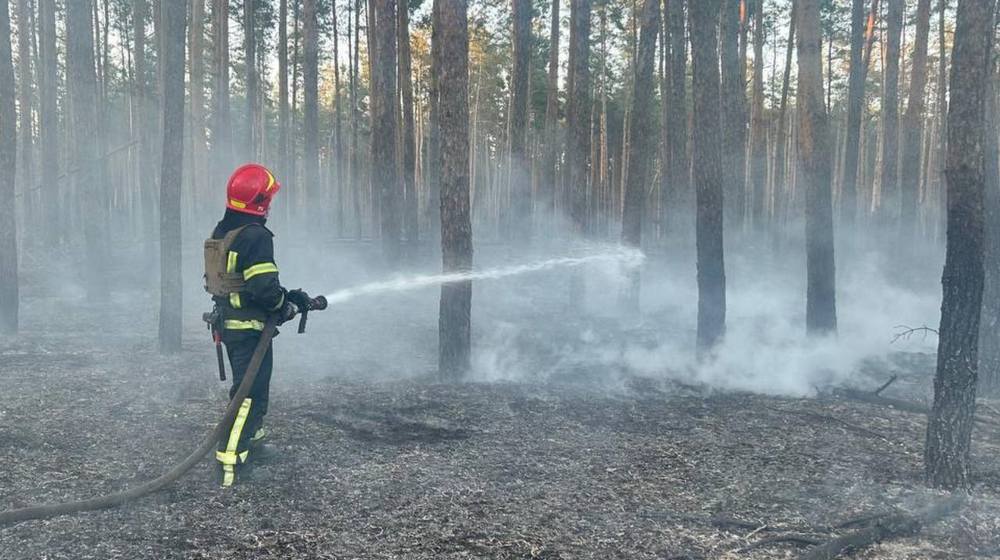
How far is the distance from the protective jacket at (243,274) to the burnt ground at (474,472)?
1.21m

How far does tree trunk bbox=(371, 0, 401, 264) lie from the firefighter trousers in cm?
1006

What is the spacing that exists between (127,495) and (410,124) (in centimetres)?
1603

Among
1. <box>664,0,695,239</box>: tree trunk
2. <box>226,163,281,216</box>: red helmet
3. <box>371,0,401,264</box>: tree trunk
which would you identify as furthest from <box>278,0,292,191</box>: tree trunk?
<box>226,163,281,216</box>: red helmet

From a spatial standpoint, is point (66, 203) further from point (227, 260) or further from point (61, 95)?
point (227, 260)

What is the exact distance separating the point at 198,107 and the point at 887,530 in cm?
2286

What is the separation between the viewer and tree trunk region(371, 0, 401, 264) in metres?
13.4

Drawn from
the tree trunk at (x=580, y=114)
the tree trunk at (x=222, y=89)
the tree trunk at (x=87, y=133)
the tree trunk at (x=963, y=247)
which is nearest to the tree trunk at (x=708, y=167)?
the tree trunk at (x=963, y=247)

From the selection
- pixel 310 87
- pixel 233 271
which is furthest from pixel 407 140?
pixel 233 271

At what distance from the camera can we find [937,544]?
402 cm

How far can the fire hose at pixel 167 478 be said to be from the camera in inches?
159

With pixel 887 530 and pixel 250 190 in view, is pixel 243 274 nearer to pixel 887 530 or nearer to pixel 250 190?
pixel 250 190

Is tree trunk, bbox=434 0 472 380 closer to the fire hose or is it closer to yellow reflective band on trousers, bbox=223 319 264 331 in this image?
the fire hose

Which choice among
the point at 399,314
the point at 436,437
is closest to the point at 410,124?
the point at 399,314

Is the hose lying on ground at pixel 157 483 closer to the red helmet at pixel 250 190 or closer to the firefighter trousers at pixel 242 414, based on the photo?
the firefighter trousers at pixel 242 414
